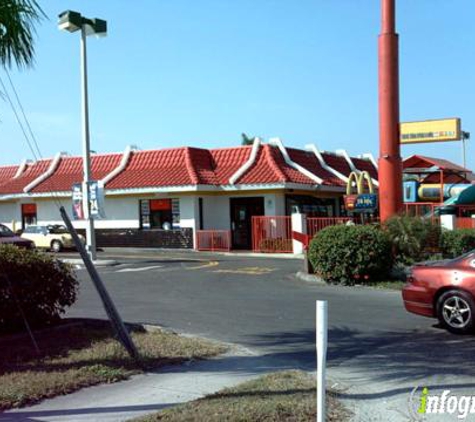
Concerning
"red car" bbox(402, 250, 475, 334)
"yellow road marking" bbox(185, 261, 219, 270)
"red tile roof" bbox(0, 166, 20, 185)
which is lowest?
"yellow road marking" bbox(185, 261, 219, 270)

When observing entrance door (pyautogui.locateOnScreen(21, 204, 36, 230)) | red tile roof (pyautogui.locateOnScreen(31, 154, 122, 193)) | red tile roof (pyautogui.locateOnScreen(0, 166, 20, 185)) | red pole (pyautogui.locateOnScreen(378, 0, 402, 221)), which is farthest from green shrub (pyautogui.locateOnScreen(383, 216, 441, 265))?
red tile roof (pyautogui.locateOnScreen(0, 166, 20, 185))

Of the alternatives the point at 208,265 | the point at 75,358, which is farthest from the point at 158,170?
the point at 75,358

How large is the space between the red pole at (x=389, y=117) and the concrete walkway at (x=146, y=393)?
11.4m

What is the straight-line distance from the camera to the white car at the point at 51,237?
29.8 m

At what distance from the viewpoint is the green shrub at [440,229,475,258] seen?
17.5 metres

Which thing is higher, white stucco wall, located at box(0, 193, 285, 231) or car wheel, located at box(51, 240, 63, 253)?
white stucco wall, located at box(0, 193, 285, 231)

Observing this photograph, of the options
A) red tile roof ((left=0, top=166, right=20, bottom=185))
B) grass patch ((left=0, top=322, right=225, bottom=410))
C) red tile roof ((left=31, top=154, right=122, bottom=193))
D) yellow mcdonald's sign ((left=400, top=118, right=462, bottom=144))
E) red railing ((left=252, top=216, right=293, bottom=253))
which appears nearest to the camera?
grass patch ((left=0, top=322, right=225, bottom=410))

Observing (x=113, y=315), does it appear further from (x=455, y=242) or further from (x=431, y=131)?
(x=431, y=131)

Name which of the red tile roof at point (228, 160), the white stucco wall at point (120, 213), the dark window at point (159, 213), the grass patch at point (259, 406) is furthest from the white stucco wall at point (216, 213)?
the grass patch at point (259, 406)

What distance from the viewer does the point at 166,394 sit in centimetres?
607

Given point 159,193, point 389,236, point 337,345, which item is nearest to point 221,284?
point 389,236

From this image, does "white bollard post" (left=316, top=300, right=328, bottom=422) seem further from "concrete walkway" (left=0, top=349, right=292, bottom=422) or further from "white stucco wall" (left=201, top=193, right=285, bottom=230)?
"white stucco wall" (left=201, top=193, right=285, bottom=230)

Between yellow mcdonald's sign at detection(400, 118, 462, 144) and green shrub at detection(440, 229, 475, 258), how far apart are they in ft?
9.29

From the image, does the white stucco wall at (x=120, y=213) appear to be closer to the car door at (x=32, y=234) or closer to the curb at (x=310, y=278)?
the car door at (x=32, y=234)
